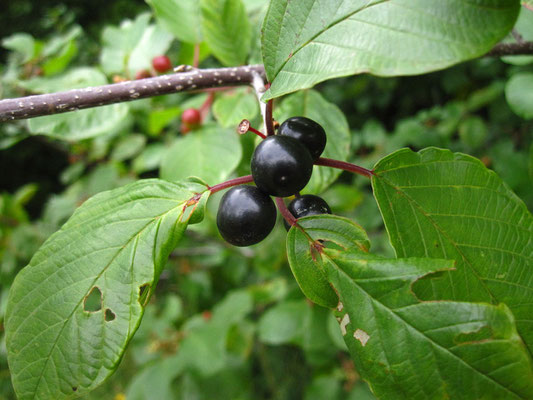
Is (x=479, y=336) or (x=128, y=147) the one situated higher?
(x=479, y=336)

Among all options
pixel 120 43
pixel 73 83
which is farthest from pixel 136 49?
pixel 73 83

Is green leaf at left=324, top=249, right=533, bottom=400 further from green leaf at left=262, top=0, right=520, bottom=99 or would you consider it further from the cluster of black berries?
green leaf at left=262, top=0, right=520, bottom=99

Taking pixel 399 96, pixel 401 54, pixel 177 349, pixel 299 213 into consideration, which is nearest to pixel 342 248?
pixel 299 213

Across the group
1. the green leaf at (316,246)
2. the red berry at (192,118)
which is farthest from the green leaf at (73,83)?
the green leaf at (316,246)

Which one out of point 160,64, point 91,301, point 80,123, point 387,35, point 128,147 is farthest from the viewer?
point 128,147

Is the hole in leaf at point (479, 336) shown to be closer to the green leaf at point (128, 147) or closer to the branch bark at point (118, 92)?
the branch bark at point (118, 92)

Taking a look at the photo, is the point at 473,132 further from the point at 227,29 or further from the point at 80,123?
the point at 80,123
